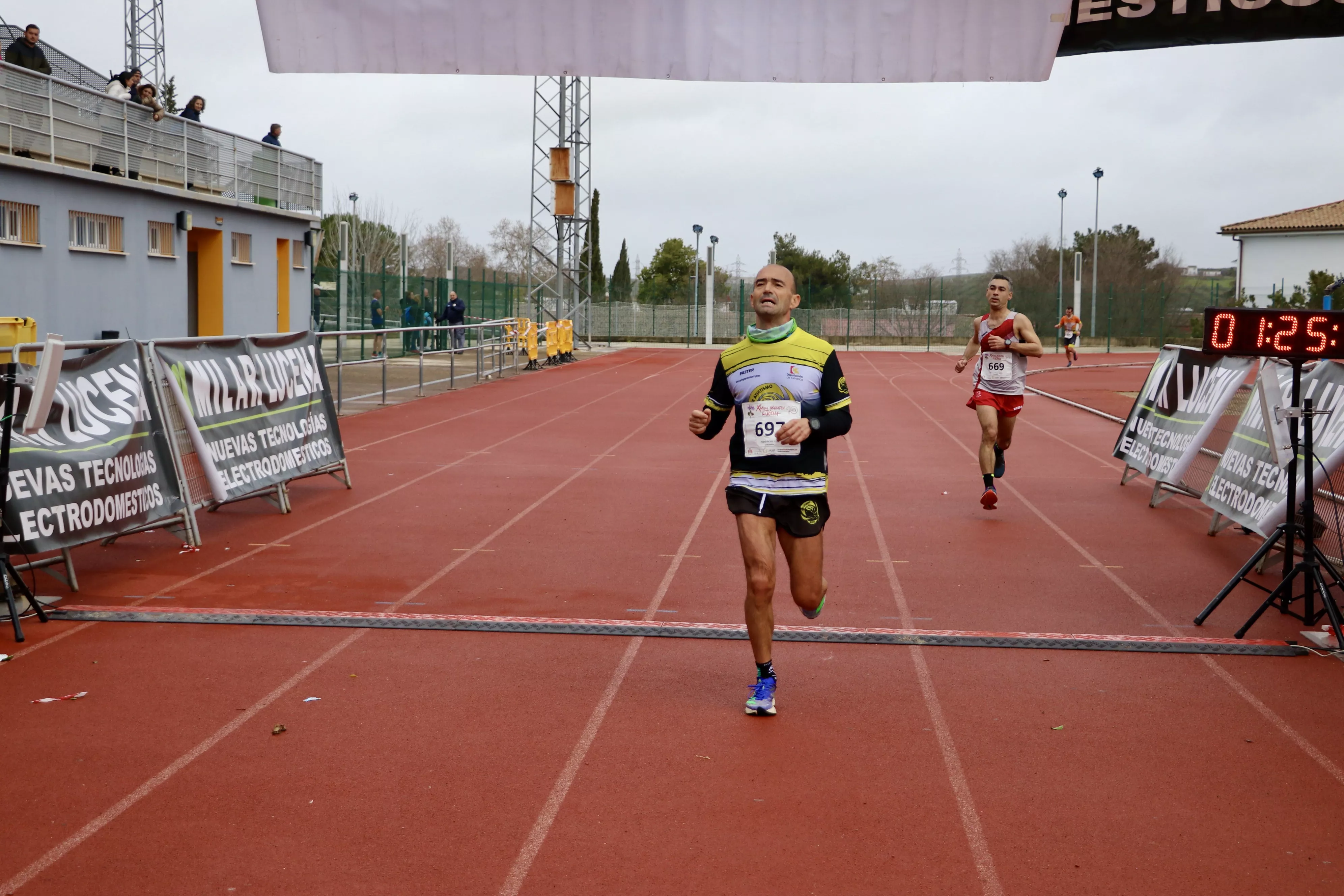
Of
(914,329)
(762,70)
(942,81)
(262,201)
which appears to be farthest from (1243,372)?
(914,329)

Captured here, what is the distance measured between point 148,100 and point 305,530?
610 inches

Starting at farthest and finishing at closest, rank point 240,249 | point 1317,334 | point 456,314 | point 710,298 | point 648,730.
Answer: point 710,298 → point 456,314 → point 240,249 → point 1317,334 → point 648,730

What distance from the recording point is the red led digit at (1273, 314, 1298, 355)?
266 inches

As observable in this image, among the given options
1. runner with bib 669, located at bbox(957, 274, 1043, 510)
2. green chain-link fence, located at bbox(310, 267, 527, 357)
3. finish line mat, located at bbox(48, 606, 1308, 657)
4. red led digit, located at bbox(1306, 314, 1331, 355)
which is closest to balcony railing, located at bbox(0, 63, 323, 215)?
green chain-link fence, located at bbox(310, 267, 527, 357)

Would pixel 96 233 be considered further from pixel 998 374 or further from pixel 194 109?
pixel 998 374

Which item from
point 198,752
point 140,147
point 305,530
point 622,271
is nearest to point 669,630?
point 198,752

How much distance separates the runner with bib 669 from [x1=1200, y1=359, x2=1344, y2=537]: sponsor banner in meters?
1.82

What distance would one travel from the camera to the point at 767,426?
5625 millimetres

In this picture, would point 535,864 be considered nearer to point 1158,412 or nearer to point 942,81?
point 942,81

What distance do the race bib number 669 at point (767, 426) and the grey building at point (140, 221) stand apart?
1625cm

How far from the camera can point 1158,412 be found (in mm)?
12398

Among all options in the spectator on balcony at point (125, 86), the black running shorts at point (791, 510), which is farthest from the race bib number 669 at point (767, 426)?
the spectator on balcony at point (125, 86)

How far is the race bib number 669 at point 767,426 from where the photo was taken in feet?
18.4

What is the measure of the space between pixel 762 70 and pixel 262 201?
23203 mm
